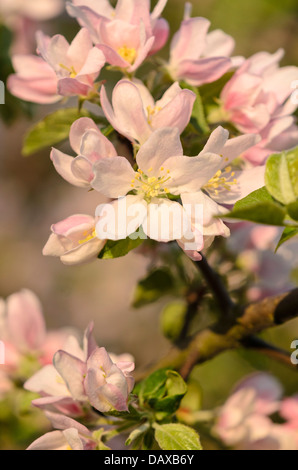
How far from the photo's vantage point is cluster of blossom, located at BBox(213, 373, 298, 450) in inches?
41.3

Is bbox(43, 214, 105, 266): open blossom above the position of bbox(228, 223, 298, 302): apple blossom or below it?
above

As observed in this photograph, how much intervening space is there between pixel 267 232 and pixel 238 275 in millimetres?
92

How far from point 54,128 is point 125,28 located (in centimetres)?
19

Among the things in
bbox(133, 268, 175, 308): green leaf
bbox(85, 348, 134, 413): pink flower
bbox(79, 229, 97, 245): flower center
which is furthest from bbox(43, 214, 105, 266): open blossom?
bbox(133, 268, 175, 308): green leaf

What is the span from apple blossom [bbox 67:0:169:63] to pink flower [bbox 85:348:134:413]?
1.17 feet

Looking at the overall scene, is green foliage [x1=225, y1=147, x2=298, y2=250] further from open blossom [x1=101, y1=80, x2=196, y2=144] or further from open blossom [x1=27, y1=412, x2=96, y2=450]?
open blossom [x1=27, y1=412, x2=96, y2=450]

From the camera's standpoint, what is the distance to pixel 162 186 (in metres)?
0.71

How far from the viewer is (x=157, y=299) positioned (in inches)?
42.2

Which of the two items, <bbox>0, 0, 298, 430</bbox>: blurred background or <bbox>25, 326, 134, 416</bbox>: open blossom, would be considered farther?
<bbox>0, 0, 298, 430</bbox>: blurred background

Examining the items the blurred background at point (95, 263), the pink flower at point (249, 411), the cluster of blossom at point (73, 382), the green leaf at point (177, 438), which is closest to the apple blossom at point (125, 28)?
the cluster of blossom at point (73, 382)

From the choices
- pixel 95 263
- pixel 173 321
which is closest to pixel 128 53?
pixel 173 321

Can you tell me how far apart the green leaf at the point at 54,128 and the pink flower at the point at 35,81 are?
24mm

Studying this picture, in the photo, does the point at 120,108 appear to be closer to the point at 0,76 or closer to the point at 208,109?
the point at 208,109
